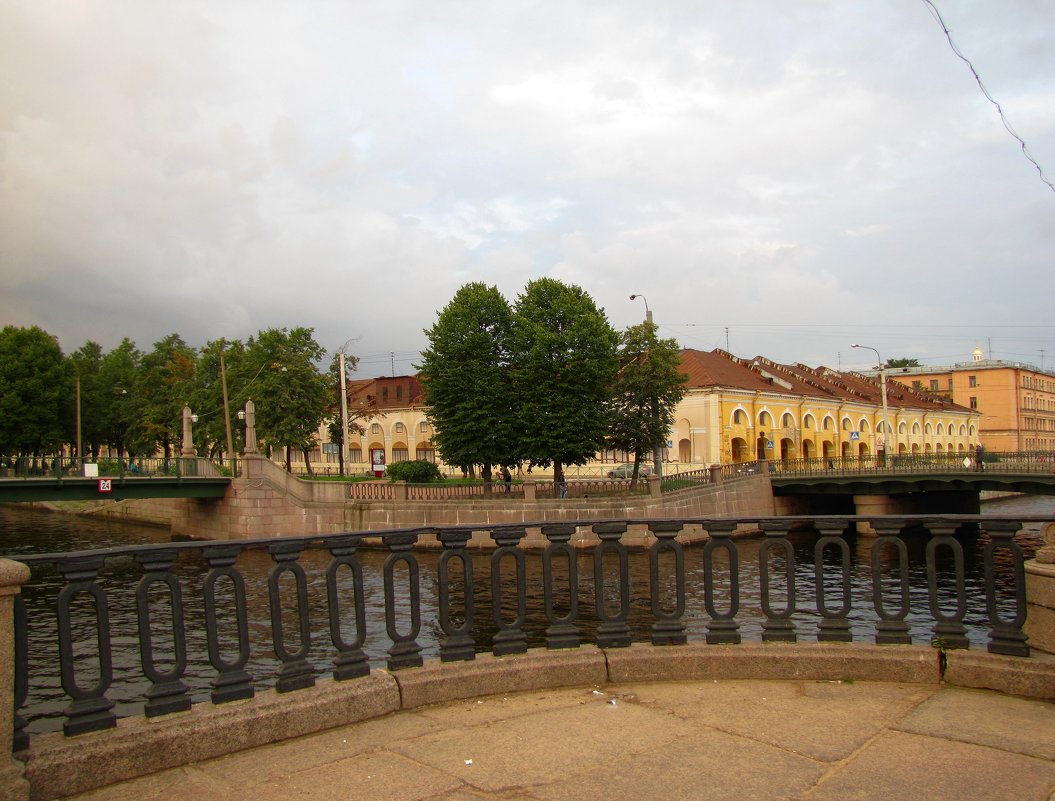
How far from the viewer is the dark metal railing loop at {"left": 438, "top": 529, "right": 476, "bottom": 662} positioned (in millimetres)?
5602

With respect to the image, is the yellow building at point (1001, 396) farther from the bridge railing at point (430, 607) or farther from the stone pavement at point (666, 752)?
the stone pavement at point (666, 752)

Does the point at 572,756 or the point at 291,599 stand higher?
the point at 572,756

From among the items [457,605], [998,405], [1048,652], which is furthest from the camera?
[998,405]

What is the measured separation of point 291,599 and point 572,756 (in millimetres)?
20421

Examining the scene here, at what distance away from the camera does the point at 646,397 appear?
4206 cm

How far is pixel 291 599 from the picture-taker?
23172mm

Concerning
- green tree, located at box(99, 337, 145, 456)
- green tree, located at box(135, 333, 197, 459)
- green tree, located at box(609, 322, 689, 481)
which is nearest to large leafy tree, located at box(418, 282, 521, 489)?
green tree, located at box(609, 322, 689, 481)

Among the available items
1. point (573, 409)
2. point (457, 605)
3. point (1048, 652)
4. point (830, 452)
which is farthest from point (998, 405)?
point (1048, 652)

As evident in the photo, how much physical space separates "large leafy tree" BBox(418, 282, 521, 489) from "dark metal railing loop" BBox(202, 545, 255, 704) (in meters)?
36.9

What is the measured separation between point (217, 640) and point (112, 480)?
36176 millimetres

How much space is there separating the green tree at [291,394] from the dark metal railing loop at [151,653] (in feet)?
163

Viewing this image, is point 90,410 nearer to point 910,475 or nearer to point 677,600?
point 910,475

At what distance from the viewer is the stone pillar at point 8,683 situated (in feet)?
12.0

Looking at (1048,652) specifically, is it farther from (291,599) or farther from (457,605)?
(291,599)
